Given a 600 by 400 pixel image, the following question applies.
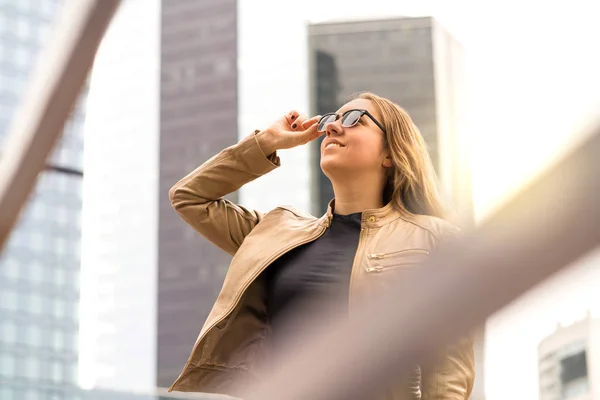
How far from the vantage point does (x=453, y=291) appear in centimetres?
30

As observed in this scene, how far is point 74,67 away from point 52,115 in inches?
2.2

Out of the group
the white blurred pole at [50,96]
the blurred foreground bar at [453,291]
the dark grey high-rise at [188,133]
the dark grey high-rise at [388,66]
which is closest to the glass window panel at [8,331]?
the dark grey high-rise at [188,133]

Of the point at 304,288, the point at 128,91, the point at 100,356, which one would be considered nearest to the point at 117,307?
the point at 100,356

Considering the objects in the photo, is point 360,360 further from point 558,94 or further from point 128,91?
point 128,91

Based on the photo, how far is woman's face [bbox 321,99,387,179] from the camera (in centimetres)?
177

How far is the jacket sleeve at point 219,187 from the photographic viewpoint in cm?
184

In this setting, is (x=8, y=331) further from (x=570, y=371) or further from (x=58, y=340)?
(x=570, y=371)

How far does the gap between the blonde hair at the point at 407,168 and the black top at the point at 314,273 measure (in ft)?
0.34

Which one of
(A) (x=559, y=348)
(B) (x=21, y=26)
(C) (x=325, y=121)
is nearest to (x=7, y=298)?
(B) (x=21, y=26)

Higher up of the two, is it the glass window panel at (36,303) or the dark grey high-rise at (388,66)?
the dark grey high-rise at (388,66)

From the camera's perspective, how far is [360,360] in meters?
0.33

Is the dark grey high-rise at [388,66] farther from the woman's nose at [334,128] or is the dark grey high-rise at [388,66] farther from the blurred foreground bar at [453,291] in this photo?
the blurred foreground bar at [453,291]

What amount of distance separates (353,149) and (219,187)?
266mm

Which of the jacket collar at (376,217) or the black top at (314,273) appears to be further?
the jacket collar at (376,217)
